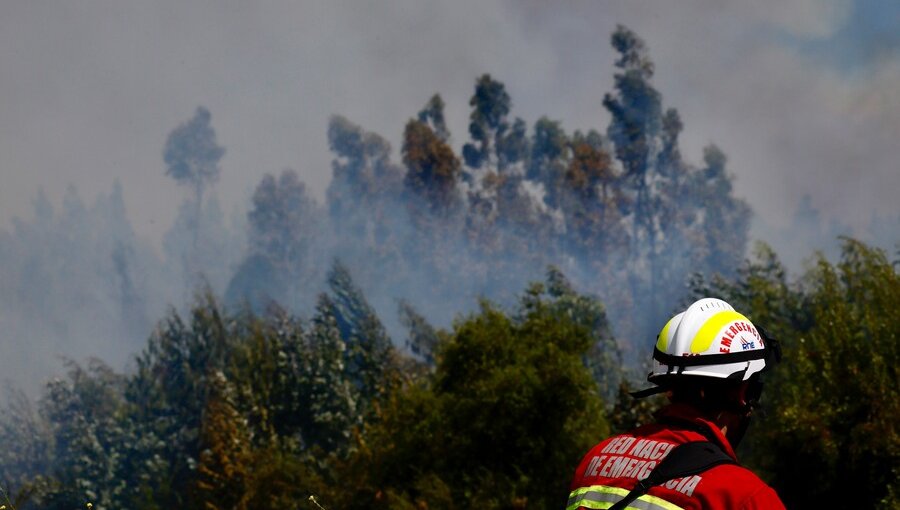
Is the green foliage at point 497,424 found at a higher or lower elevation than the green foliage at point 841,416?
higher

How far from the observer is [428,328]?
3280 inches

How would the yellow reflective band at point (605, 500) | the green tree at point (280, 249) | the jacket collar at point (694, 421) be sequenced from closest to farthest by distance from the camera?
the yellow reflective band at point (605, 500) → the jacket collar at point (694, 421) → the green tree at point (280, 249)

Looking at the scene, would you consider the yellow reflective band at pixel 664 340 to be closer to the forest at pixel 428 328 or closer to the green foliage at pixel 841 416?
the forest at pixel 428 328

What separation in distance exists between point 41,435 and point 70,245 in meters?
56.0

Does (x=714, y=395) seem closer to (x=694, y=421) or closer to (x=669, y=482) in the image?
(x=694, y=421)

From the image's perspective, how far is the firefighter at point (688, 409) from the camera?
3.12m

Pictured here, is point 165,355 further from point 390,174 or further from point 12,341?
point 390,174

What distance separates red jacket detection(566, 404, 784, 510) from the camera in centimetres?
292

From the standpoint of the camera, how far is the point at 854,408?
22.0m

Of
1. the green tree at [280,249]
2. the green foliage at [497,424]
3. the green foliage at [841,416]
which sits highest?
the green tree at [280,249]

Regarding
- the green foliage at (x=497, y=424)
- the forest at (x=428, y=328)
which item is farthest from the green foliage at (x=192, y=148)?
the green foliage at (x=497, y=424)

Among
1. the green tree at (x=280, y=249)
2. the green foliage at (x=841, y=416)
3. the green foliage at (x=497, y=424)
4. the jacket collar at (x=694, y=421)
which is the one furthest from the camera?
the green tree at (x=280, y=249)

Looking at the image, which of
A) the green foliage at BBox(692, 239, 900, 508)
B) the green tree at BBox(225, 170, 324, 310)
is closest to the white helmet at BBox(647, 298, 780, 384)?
the green foliage at BBox(692, 239, 900, 508)

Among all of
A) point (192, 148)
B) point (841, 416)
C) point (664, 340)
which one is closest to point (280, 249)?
point (192, 148)
